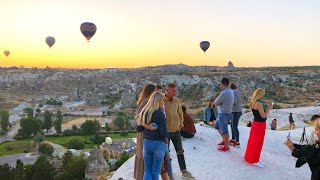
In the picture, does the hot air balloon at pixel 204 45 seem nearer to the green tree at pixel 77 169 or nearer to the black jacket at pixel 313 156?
the green tree at pixel 77 169

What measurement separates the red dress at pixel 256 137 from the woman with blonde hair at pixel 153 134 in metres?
2.58

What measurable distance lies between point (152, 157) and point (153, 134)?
1.25 feet

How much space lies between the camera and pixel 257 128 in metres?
7.16

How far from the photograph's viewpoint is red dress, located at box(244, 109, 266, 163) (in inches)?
279

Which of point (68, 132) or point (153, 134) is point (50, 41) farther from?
point (153, 134)

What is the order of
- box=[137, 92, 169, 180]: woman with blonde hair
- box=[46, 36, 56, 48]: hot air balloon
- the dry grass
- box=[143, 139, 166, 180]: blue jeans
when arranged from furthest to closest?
1. box=[46, 36, 56, 48]: hot air balloon
2. the dry grass
3. box=[143, 139, 166, 180]: blue jeans
4. box=[137, 92, 169, 180]: woman with blonde hair

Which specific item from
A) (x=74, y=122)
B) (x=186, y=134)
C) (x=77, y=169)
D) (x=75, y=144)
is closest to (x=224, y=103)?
(x=186, y=134)

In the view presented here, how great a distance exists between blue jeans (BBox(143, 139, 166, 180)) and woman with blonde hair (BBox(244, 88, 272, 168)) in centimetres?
242

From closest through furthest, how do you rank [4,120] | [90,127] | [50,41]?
[90,127] < [4,120] < [50,41]

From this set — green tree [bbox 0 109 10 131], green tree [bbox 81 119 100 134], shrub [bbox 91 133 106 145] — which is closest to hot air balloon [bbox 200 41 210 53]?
green tree [bbox 81 119 100 134]

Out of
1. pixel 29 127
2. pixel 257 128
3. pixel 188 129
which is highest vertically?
pixel 257 128

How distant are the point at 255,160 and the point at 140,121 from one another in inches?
134

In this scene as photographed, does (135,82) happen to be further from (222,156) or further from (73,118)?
(222,156)

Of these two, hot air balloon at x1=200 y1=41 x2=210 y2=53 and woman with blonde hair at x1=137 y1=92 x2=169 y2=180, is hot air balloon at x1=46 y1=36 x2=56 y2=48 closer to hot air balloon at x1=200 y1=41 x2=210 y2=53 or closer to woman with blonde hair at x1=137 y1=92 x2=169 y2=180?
hot air balloon at x1=200 y1=41 x2=210 y2=53
